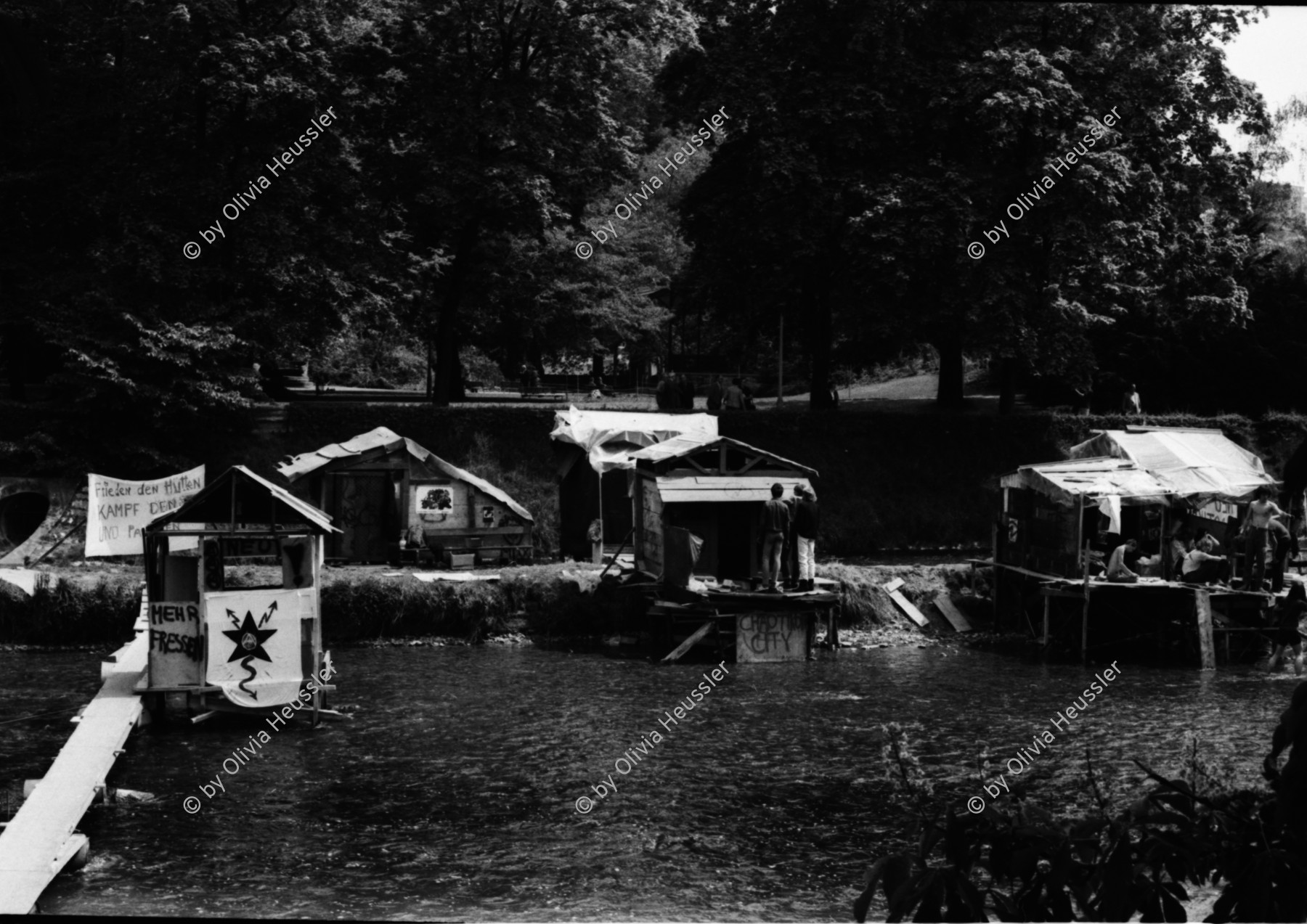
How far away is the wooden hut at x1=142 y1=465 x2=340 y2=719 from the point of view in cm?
2131

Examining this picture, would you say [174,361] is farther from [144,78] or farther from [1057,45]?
[1057,45]

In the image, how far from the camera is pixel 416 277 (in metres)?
40.8

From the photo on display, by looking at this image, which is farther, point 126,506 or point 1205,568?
point 1205,568

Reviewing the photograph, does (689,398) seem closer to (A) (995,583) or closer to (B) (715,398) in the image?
(B) (715,398)

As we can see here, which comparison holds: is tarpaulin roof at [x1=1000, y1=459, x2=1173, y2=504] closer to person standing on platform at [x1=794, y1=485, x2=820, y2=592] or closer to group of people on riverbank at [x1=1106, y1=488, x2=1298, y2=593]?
group of people on riverbank at [x1=1106, y1=488, x2=1298, y2=593]

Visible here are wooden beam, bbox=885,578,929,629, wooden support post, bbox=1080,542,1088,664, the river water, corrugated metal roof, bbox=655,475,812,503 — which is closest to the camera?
the river water

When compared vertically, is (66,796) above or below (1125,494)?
below

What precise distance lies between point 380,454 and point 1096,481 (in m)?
14.9

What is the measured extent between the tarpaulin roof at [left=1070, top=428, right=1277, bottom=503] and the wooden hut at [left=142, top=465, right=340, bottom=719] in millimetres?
17233

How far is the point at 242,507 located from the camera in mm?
21844

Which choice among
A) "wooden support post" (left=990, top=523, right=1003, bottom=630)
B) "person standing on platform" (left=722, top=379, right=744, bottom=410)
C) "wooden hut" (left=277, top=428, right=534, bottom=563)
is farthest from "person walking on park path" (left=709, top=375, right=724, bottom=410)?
"wooden support post" (left=990, top=523, right=1003, bottom=630)

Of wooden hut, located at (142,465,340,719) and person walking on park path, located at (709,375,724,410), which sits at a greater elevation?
person walking on park path, located at (709,375,724,410)

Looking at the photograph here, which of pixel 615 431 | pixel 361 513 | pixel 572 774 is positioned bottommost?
pixel 572 774

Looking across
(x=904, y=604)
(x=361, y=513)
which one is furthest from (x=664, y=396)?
(x=904, y=604)
